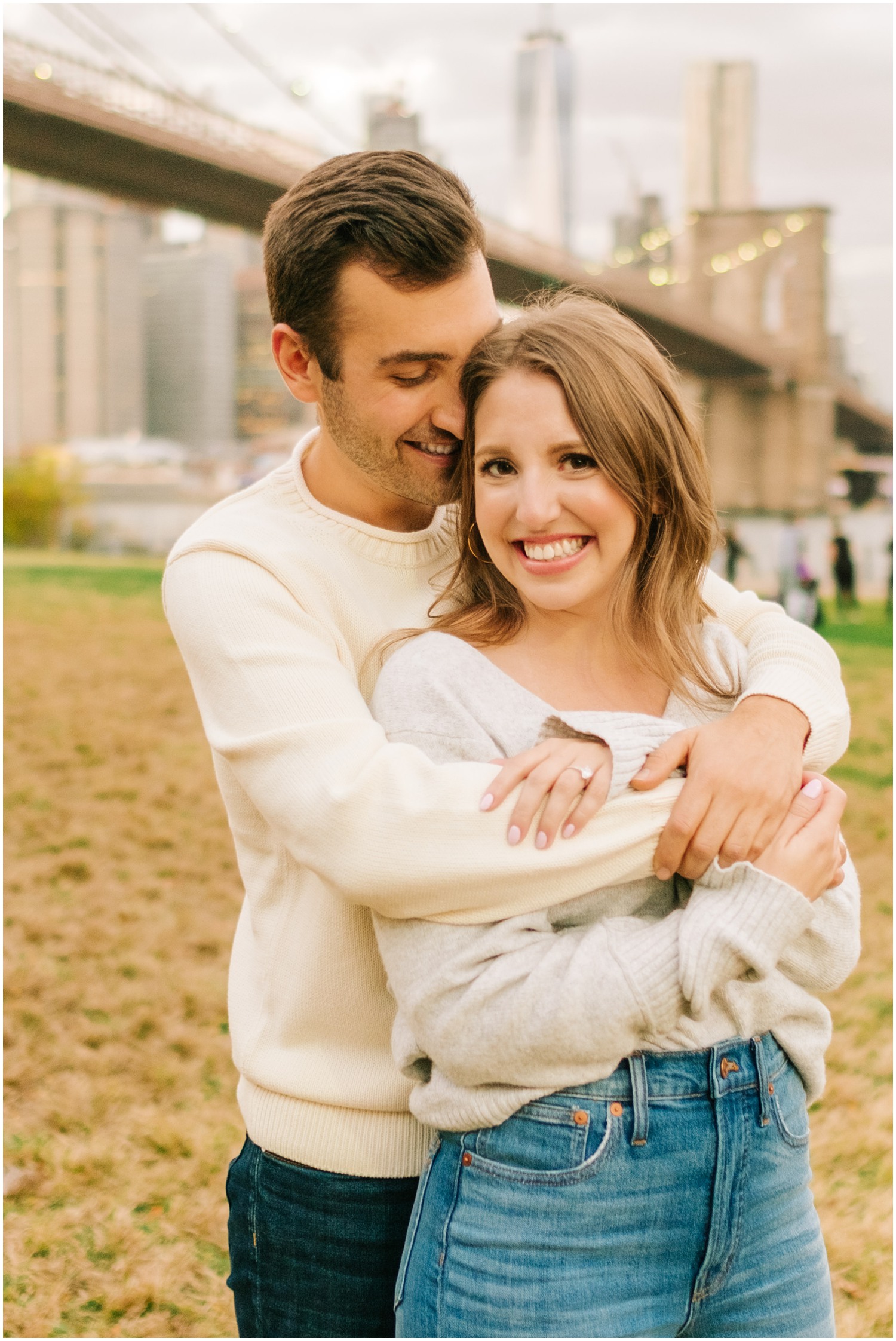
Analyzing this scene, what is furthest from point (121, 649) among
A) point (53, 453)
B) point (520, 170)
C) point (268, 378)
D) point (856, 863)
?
point (520, 170)

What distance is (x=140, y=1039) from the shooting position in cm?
388

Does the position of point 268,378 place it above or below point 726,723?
above

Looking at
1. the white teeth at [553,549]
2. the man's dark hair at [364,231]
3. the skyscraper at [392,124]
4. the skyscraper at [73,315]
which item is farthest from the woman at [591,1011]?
the skyscraper at [73,315]

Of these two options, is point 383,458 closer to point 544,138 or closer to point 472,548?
point 472,548

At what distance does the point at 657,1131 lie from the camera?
3.52 feet

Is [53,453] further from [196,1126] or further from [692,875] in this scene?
[692,875]

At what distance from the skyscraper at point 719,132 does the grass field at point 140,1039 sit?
38.6 m

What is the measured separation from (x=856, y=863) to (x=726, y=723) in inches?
189

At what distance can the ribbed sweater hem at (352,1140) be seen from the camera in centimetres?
132

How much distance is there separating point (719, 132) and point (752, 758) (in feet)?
183

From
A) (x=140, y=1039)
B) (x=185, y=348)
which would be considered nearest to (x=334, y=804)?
(x=140, y=1039)

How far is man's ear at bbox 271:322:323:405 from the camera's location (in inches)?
62.1

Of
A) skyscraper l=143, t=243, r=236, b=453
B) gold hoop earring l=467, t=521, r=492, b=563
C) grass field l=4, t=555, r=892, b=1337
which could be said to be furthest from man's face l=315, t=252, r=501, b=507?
skyscraper l=143, t=243, r=236, b=453

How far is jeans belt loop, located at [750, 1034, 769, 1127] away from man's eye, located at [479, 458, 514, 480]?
65 cm
